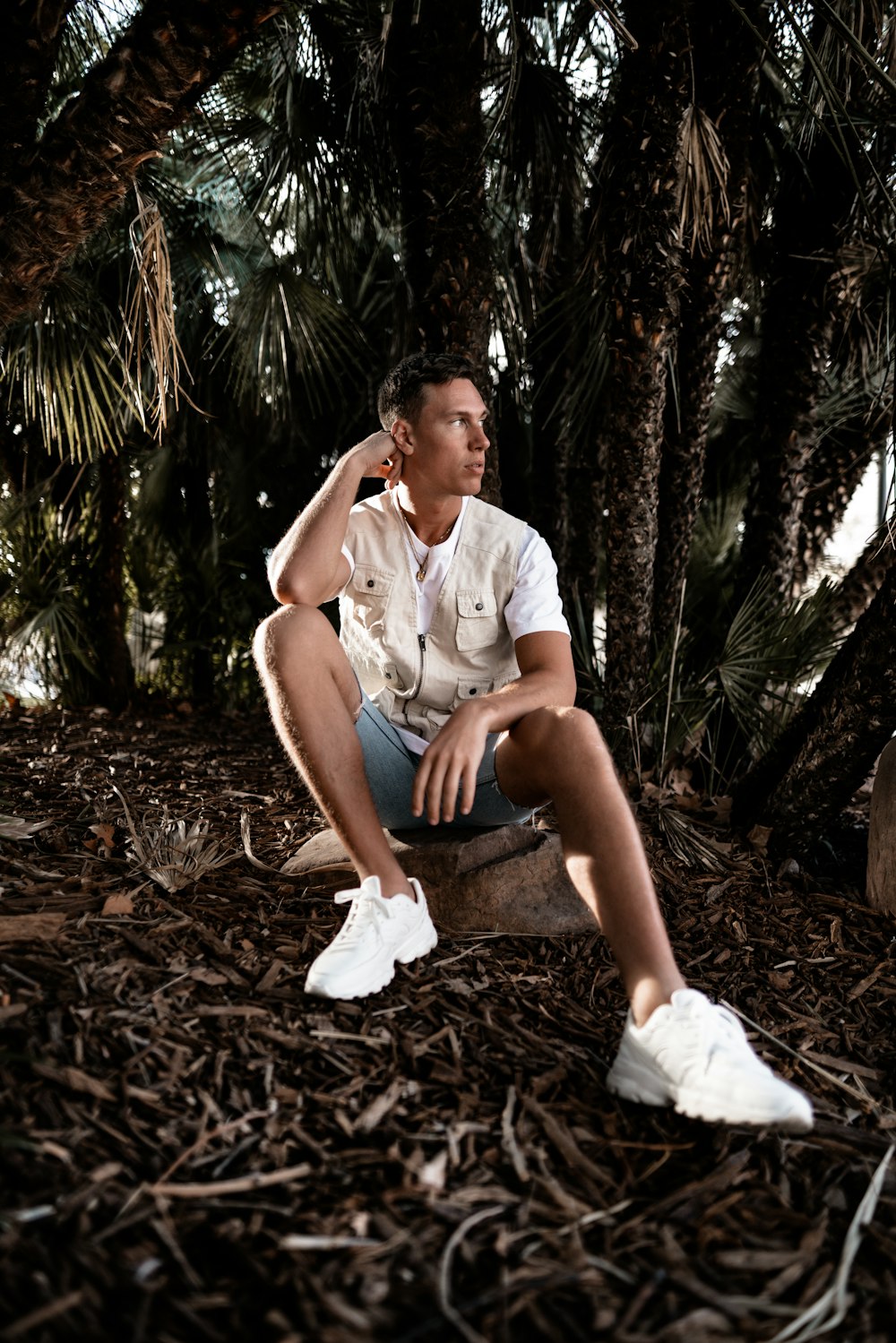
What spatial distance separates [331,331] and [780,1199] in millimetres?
4297

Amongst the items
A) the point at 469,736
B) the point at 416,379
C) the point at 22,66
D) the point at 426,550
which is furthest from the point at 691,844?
the point at 22,66

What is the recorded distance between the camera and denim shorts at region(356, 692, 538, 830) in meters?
2.66

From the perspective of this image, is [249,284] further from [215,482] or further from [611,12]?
[611,12]

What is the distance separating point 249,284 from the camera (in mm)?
4707

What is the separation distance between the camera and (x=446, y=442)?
9.23ft

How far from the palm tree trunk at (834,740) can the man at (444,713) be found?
117 cm

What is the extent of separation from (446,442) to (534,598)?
529 millimetres

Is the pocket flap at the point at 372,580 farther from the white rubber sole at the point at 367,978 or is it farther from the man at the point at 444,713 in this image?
the white rubber sole at the point at 367,978

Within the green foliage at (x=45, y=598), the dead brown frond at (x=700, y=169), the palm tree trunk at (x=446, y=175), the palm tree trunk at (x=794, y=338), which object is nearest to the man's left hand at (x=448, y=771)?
the palm tree trunk at (x=446, y=175)

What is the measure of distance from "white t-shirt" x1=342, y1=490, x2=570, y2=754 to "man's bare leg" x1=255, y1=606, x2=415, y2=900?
0.41m

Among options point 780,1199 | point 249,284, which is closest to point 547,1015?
point 780,1199

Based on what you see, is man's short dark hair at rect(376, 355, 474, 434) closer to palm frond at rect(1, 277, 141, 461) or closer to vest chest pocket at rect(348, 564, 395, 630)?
vest chest pocket at rect(348, 564, 395, 630)

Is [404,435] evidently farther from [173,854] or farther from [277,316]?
[277,316]

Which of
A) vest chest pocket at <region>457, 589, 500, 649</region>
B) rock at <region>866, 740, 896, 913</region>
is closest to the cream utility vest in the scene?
vest chest pocket at <region>457, 589, 500, 649</region>
